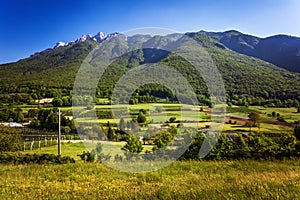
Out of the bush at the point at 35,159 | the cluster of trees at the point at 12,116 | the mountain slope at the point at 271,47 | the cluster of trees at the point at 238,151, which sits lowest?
the cluster of trees at the point at 12,116

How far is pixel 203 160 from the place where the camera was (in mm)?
8289

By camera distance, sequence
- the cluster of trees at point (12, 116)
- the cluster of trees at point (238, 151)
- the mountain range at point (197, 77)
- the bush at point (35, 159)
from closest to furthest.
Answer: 1. the cluster of trees at point (238, 151)
2. the bush at point (35, 159)
3. the mountain range at point (197, 77)
4. the cluster of trees at point (12, 116)

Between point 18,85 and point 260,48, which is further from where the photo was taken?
point 260,48

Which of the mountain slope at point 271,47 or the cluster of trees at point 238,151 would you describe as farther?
the mountain slope at point 271,47

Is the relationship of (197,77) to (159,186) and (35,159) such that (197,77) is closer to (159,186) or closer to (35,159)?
(35,159)

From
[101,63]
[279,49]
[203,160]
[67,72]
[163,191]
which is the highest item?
[279,49]

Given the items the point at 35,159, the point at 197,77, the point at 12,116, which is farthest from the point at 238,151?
the point at 12,116

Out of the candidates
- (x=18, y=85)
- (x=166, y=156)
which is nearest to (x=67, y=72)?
(x=18, y=85)

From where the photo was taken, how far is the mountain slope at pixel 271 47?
4345 inches

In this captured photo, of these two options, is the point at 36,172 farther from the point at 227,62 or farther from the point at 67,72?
the point at 67,72

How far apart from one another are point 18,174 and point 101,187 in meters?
3.34

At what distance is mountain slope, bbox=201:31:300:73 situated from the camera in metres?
110

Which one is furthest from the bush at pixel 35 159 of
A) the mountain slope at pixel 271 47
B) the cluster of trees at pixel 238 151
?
the mountain slope at pixel 271 47

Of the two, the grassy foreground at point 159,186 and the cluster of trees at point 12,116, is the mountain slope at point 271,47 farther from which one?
the grassy foreground at point 159,186
